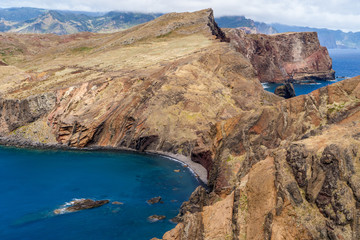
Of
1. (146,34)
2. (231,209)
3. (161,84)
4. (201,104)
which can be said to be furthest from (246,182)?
A: (146,34)

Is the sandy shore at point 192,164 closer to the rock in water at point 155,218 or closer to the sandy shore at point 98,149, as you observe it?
the sandy shore at point 98,149

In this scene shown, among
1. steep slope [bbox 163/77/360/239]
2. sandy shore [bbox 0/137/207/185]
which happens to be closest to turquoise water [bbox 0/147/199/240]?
sandy shore [bbox 0/137/207/185]


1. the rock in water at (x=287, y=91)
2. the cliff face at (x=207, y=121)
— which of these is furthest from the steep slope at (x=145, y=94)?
the rock in water at (x=287, y=91)

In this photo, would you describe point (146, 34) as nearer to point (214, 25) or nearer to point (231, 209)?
point (214, 25)

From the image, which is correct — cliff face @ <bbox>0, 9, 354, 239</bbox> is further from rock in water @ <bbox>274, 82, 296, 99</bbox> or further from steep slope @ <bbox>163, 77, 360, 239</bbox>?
rock in water @ <bbox>274, 82, 296, 99</bbox>

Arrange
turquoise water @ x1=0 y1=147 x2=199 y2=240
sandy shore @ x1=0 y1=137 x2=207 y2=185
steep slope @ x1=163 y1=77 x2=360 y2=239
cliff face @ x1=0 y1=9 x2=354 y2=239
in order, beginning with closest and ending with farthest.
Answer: steep slope @ x1=163 y1=77 x2=360 y2=239 → cliff face @ x1=0 y1=9 x2=354 y2=239 → turquoise water @ x1=0 y1=147 x2=199 y2=240 → sandy shore @ x1=0 y1=137 x2=207 y2=185
